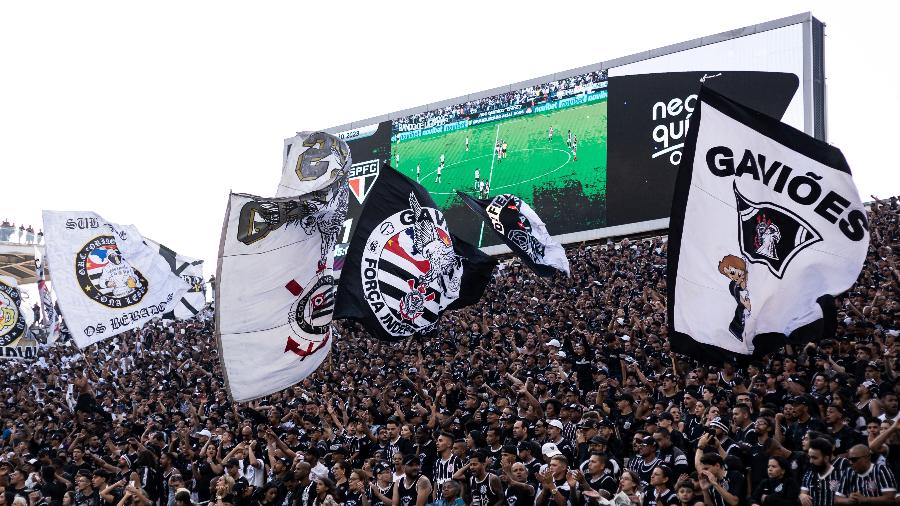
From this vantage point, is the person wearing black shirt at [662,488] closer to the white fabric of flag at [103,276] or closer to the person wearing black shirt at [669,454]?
the person wearing black shirt at [669,454]

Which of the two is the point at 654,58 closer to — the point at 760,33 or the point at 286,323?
the point at 760,33

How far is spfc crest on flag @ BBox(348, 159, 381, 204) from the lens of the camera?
119 ft

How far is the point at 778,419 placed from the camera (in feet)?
29.7

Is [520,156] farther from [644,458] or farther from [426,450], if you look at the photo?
[644,458]

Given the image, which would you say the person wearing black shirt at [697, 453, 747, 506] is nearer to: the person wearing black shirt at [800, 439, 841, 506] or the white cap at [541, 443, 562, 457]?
the person wearing black shirt at [800, 439, 841, 506]

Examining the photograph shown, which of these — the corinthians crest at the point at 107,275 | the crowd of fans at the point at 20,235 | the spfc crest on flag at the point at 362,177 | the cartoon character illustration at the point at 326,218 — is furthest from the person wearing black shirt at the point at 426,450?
the crowd of fans at the point at 20,235

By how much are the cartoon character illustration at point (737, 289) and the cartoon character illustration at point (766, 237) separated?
11.5 inches

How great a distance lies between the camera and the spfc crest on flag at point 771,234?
924cm

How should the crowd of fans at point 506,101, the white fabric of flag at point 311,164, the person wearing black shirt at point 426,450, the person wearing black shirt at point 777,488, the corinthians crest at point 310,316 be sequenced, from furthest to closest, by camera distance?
the crowd of fans at point 506,101
the white fabric of flag at point 311,164
the corinthians crest at point 310,316
the person wearing black shirt at point 426,450
the person wearing black shirt at point 777,488

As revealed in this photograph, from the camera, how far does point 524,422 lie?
10547mm

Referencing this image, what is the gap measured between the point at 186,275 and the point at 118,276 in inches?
138

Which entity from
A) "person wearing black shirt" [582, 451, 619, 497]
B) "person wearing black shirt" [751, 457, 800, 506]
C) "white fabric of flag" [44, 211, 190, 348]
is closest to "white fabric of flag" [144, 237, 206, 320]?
"white fabric of flag" [44, 211, 190, 348]

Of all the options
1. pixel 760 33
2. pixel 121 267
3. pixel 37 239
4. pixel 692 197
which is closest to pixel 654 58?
pixel 760 33

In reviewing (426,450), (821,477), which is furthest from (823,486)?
(426,450)
